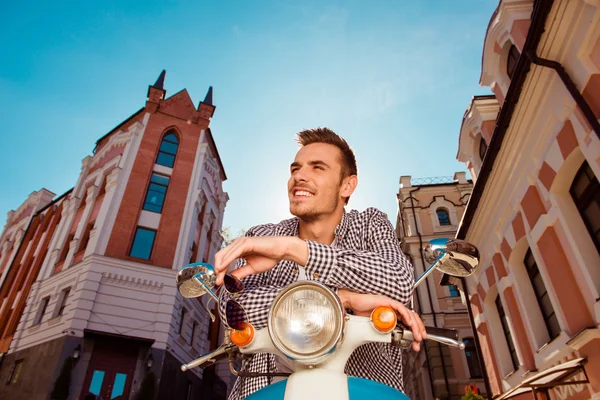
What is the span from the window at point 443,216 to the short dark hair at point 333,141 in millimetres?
21895

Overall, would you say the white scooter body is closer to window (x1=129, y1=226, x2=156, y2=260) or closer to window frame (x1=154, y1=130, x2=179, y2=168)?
window (x1=129, y1=226, x2=156, y2=260)

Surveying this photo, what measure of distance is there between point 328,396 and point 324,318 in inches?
8.5

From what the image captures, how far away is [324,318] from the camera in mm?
1091

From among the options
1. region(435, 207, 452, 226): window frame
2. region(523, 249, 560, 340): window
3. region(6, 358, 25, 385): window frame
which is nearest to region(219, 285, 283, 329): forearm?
region(523, 249, 560, 340): window

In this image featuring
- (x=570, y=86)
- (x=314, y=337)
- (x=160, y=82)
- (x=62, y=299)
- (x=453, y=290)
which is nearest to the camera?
(x=314, y=337)

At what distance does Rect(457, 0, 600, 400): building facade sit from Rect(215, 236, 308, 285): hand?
650cm

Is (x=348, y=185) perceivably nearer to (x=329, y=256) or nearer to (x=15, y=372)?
(x=329, y=256)

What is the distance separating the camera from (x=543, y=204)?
301 inches

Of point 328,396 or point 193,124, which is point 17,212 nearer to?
point 193,124

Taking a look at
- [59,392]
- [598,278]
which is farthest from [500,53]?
[59,392]

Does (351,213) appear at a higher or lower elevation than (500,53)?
lower

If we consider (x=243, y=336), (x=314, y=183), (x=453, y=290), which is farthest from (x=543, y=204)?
(x=453, y=290)

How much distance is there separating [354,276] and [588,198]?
7.34 meters

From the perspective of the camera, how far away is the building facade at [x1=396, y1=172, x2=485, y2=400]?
1681 cm
